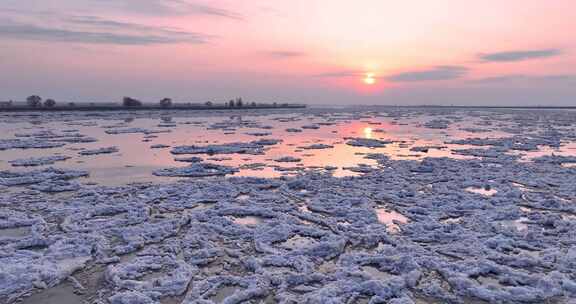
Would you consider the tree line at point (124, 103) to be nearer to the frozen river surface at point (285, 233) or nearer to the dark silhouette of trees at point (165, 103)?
the dark silhouette of trees at point (165, 103)

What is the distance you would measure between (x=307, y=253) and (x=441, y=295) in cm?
184

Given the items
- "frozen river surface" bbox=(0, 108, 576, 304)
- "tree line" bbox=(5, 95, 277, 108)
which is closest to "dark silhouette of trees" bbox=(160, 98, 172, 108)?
"tree line" bbox=(5, 95, 277, 108)

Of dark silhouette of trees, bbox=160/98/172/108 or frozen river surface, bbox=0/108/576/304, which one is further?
dark silhouette of trees, bbox=160/98/172/108

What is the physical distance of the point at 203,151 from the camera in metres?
15.5

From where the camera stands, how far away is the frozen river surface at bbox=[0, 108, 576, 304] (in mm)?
4531

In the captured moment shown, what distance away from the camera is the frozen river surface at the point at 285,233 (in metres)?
4.53

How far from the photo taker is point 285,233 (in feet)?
20.6

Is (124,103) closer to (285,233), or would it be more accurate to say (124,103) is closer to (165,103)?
(165,103)

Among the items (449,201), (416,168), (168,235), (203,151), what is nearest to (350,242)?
(168,235)

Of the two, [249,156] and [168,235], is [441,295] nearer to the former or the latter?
[168,235]

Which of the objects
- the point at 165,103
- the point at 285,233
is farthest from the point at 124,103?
the point at 285,233

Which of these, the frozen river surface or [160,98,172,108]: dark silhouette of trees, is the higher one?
[160,98,172,108]: dark silhouette of trees

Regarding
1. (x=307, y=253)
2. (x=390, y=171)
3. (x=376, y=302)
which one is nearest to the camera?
(x=376, y=302)

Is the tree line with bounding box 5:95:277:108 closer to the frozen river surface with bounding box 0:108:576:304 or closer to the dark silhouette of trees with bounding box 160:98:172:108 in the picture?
the dark silhouette of trees with bounding box 160:98:172:108
